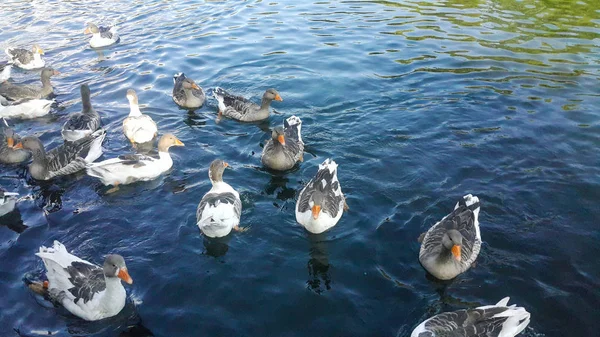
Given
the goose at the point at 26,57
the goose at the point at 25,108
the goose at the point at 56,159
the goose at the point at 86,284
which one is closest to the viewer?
the goose at the point at 86,284

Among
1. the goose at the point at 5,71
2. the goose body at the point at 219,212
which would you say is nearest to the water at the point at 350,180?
the goose body at the point at 219,212

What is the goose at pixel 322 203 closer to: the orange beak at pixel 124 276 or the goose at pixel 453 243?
the goose at pixel 453 243

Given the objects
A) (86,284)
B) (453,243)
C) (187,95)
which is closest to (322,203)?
(453,243)

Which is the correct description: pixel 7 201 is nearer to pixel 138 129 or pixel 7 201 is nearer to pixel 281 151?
pixel 138 129

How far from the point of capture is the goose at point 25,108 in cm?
1484

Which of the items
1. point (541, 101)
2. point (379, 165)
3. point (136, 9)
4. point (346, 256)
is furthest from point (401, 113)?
point (136, 9)

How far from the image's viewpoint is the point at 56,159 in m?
12.0

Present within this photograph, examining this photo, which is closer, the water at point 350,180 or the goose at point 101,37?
the water at point 350,180

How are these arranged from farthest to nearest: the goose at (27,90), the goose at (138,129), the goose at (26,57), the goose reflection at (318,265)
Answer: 1. the goose at (26,57)
2. the goose at (27,90)
3. the goose at (138,129)
4. the goose reflection at (318,265)

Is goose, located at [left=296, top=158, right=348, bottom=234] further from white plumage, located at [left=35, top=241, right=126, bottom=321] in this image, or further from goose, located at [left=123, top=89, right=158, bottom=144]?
goose, located at [left=123, top=89, right=158, bottom=144]

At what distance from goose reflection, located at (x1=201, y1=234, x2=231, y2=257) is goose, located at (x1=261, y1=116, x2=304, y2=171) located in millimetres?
2588

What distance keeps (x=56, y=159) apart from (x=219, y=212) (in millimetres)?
5261

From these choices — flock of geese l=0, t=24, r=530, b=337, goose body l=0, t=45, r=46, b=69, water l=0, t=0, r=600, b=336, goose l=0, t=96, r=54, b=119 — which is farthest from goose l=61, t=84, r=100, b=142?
goose body l=0, t=45, r=46, b=69

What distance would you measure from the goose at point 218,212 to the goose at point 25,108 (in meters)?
7.61
